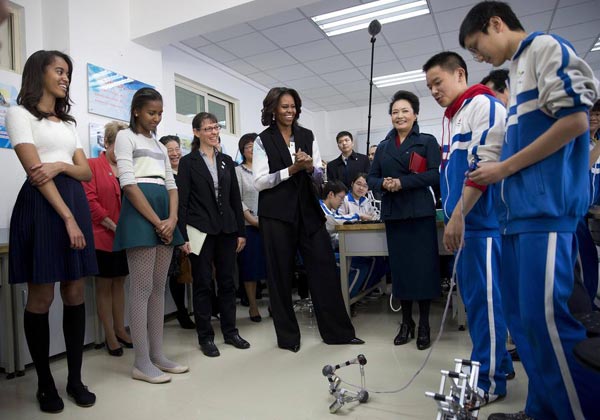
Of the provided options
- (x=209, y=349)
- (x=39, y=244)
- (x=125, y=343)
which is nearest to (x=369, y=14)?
(x=209, y=349)

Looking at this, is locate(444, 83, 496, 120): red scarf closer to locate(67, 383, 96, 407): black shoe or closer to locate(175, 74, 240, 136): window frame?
locate(67, 383, 96, 407): black shoe

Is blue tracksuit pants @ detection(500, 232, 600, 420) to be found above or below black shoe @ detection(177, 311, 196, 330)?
above

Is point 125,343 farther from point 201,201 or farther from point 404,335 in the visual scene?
point 404,335

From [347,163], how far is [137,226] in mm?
3355

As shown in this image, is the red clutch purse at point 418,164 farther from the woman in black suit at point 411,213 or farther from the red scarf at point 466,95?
the red scarf at point 466,95

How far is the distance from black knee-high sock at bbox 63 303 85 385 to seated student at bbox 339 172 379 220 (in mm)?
2354

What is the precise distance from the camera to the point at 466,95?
1.59 meters

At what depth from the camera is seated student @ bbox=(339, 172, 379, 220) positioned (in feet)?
12.2

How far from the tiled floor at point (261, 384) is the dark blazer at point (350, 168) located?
2.48 m

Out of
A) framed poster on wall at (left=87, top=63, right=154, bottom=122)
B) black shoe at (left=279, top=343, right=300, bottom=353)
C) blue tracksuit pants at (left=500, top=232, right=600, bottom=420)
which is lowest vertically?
black shoe at (left=279, top=343, right=300, bottom=353)

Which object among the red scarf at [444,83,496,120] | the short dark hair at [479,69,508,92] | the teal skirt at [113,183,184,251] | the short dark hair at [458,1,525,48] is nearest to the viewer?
the short dark hair at [458,1,525,48]

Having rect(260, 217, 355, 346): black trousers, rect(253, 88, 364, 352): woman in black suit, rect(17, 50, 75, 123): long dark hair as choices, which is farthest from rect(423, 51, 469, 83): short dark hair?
rect(17, 50, 75, 123): long dark hair

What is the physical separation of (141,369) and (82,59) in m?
2.50

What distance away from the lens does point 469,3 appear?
4219 millimetres
